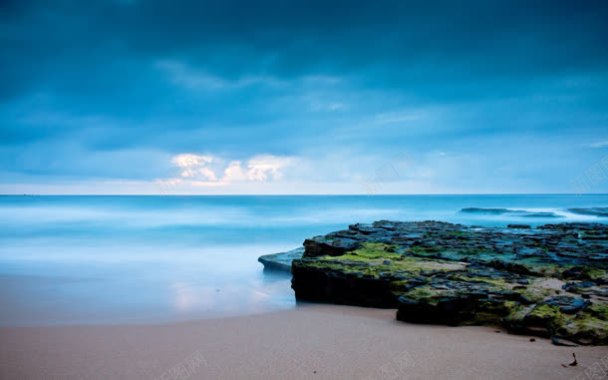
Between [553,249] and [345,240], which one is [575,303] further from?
[345,240]

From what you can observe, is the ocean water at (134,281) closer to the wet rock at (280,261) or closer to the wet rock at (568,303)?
the wet rock at (280,261)

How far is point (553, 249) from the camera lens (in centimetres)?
949

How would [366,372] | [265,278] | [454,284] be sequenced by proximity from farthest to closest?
1. [265,278]
2. [454,284]
3. [366,372]

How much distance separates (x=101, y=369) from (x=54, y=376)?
46 centimetres

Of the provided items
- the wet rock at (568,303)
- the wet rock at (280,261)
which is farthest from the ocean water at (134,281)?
the wet rock at (568,303)

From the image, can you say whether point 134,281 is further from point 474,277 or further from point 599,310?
point 599,310

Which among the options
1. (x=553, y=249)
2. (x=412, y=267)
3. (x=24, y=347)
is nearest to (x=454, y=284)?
(x=412, y=267)

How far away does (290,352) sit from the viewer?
17.5 feet

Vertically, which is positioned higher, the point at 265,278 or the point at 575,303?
the point at 575,303

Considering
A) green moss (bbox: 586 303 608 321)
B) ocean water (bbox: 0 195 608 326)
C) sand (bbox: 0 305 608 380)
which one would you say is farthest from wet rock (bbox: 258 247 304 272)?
green moss (bbox: 586 303 608 321)

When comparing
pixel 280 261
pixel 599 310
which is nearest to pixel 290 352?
pixel 599 310

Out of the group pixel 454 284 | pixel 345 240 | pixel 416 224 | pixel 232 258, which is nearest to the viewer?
pixel 454 284

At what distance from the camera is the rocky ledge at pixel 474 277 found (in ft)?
18.7

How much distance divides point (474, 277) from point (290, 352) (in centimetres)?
372
